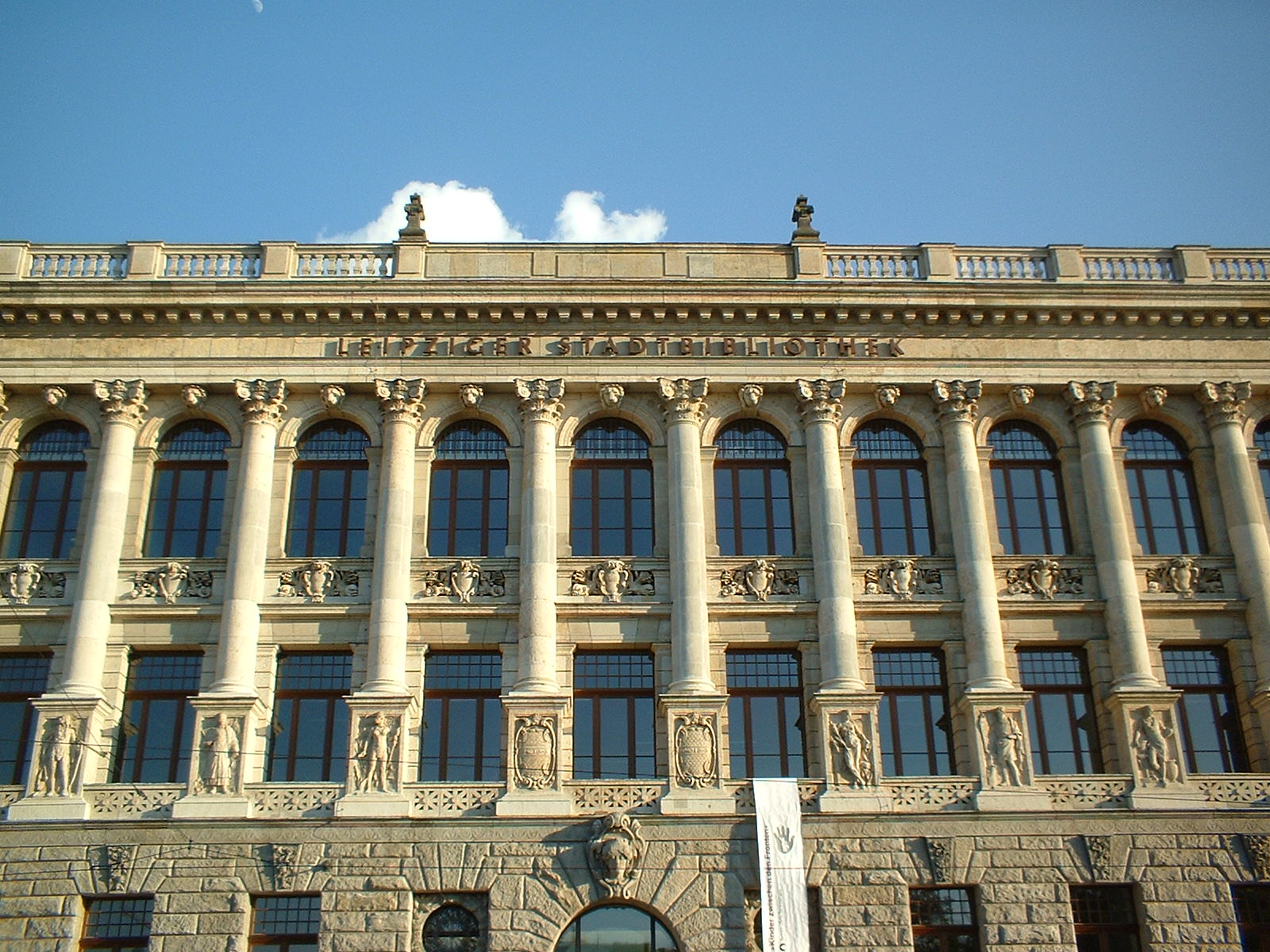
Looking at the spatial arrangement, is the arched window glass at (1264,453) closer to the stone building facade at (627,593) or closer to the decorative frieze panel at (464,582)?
the stone building facade at (627,593)

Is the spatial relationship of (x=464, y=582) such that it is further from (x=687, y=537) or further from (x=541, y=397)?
(x=687, y=537)

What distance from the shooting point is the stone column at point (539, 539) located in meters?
30.8

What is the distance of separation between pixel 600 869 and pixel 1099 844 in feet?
32.5

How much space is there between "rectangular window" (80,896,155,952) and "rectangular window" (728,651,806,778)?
12.0m

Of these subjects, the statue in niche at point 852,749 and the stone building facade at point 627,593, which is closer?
the stone building facade at point 627,593

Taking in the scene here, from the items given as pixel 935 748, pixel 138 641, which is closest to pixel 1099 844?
pixel 935 748

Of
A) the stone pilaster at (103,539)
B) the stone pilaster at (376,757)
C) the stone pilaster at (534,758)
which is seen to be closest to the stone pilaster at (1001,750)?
the stone pilaster at (534,758)

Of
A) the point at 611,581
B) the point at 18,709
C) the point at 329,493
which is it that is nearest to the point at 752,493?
the point at 611,581

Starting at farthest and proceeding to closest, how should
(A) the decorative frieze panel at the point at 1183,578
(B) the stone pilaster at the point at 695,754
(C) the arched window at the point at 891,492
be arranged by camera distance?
(C) the arched window at the point at 891,492, (A) the decorative frieze panel at the point at 1183,578, (B) the stone pilaster at the point at 695,754

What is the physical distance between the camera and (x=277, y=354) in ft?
111

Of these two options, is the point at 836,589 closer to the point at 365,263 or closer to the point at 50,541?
the point at 365,263

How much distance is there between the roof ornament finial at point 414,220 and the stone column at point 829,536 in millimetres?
9865

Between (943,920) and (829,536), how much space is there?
8.32m

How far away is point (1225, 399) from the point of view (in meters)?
34.1
